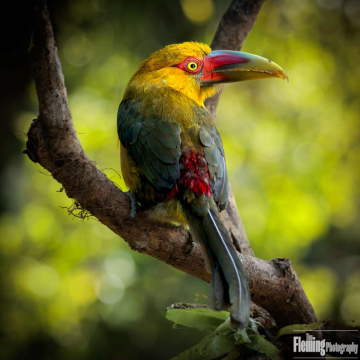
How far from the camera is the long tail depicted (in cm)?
182

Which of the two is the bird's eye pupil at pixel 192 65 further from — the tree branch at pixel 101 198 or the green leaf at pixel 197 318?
the green leaf at pixel 197 318

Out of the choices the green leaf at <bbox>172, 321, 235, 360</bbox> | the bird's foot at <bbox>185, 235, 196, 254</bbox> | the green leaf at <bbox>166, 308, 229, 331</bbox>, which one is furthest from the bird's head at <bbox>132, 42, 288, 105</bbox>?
the green leaf at <bbox>172, 321, 235, 360</bbox>

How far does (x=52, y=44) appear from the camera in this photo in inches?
63.2

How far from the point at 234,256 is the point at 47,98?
103 centimetres

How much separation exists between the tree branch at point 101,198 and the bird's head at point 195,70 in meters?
1.04

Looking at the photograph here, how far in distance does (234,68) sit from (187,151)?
907mm

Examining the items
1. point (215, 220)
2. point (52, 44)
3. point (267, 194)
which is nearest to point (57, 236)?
point (267, 194)

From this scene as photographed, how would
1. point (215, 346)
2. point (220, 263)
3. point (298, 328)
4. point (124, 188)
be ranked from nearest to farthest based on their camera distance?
1. point (220, 263)
2. point (215, 346)
3. point (298, 328)
4. point (124, 188)

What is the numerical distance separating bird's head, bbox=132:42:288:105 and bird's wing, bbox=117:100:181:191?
0.47m

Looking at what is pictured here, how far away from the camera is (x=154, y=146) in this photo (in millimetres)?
2291

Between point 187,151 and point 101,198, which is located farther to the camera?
point 187,151

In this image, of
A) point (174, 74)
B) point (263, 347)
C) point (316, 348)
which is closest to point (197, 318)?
point (263, 347)

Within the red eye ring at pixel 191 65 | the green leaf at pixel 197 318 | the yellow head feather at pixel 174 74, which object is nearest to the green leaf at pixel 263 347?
the green leaf at pixel 197 318

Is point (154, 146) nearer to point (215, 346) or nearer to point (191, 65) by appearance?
point (191, 65)
